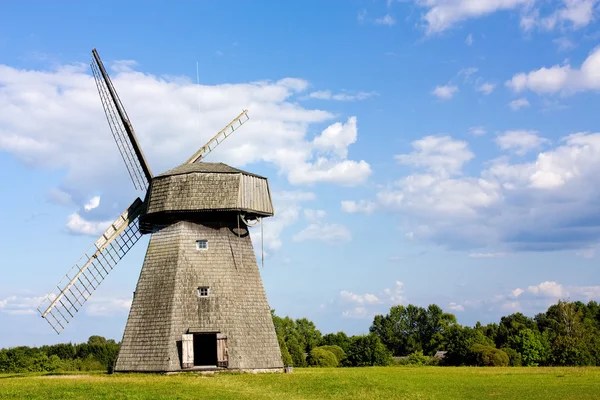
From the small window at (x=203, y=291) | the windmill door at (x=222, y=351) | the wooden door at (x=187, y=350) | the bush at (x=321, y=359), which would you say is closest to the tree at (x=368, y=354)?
the bush at (x=321, y=359)

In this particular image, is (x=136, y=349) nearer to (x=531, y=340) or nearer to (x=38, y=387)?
(x=38, y=387)

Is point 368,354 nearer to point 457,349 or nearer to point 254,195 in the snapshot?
point 457,349

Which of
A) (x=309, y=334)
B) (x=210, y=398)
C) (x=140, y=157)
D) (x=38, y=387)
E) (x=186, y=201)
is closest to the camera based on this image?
(x=210, y=398)

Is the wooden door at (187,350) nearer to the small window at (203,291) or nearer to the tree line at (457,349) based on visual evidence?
the small window at (203,291)

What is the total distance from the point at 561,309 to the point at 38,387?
5445 centimetres

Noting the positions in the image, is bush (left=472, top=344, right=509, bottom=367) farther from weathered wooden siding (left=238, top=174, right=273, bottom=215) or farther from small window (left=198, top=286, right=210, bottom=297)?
small window (left=198, top=286, right=210, bottom=297)

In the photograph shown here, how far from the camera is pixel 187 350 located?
109ft

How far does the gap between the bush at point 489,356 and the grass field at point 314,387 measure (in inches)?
852

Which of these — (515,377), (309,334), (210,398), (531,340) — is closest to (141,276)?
(210,398)

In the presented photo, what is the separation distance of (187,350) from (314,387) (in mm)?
8277

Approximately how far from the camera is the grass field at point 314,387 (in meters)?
24.6

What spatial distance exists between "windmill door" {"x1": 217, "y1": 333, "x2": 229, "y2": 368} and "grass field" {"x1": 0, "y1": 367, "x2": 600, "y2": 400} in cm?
A: 106

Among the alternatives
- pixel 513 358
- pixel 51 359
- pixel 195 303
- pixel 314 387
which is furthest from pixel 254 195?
pixel 513 358

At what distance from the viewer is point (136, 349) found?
34125 mm
